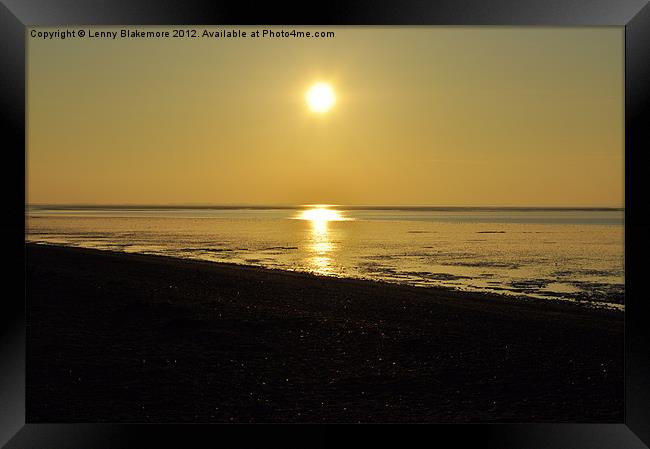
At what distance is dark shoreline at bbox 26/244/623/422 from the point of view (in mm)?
4152

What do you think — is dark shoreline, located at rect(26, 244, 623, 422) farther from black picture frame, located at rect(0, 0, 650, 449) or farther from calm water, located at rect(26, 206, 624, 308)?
calm water, located at rect(26, 206, 624, 308)

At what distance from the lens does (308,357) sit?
5047mm

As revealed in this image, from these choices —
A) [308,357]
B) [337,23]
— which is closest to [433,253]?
[308,357]

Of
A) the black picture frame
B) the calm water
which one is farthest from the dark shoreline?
the calm water

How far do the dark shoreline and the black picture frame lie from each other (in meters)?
1.25

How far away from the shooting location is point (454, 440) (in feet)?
8.79

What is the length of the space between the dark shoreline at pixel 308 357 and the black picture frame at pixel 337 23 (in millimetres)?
1254

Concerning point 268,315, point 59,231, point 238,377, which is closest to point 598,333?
point 268,315

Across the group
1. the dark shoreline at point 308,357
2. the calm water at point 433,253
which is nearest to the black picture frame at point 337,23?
the dark shoreline at point 308,357

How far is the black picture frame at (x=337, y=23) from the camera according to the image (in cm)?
266

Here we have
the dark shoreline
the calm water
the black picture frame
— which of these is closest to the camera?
the black picture frame

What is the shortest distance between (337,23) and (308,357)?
309 centimetres

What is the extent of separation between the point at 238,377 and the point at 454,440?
223 centimetres

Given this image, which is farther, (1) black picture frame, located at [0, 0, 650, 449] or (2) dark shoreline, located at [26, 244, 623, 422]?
(2) dark shoreline, located at [26, 244, 623, 422]
